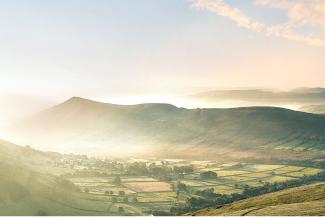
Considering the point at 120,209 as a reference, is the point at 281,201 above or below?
above

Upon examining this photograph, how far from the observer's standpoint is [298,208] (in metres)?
58.3

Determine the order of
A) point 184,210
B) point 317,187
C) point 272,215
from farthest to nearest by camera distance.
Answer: point 184,210 < point 317,187 < point 272,215

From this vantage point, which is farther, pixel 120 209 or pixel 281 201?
pixel 120 209

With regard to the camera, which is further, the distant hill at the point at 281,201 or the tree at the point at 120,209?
the tree at the point at 120,209

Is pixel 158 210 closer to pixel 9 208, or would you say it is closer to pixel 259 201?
pixel 9 208

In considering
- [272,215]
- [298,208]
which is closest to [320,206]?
[298,208]

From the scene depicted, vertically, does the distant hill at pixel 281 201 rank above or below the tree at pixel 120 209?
above

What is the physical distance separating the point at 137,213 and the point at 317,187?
116 metres

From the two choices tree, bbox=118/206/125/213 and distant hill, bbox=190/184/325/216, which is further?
tree, bbox=118/206/125/213

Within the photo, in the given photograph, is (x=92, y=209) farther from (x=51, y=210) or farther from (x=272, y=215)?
(x=272, y=215)

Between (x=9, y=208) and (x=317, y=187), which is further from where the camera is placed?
(x=9, y=208)

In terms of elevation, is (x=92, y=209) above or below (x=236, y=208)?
below

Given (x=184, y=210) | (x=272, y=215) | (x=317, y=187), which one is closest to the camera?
(x=272, y=215)

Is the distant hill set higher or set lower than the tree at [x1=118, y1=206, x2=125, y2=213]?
higher
